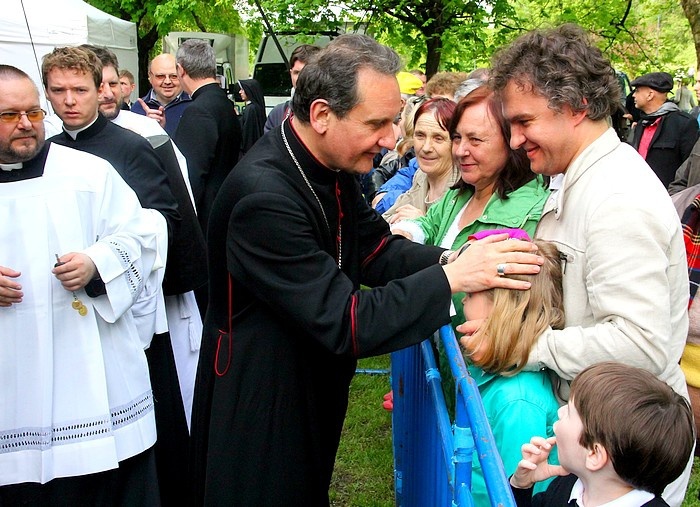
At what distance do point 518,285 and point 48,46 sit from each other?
37.7ft

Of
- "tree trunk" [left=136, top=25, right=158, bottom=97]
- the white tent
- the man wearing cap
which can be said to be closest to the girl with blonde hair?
the man wearing cap

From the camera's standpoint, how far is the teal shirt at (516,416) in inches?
78.3

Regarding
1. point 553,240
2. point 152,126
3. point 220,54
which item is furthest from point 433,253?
point 220,54

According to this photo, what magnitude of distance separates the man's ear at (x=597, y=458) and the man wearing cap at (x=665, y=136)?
22.9 ft

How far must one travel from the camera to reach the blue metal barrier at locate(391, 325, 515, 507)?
5.07 feet

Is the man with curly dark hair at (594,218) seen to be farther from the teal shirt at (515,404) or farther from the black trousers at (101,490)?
the black trousers at (101,490)

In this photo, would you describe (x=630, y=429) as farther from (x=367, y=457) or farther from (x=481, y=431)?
(x=367, y=457)

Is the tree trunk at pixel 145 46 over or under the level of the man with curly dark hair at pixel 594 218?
under

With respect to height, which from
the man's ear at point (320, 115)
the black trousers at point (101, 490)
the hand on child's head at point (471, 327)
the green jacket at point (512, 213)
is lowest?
the black trousers at point (101, 490)

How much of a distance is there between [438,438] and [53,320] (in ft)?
4.88

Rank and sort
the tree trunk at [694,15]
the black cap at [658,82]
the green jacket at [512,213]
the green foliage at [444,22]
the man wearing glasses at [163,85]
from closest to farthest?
the green jacket at [512,213], the man wearing glasses at [163,85], the black cap at [658,82], the tree trunk at [694,15], the green foliage at [444,22]

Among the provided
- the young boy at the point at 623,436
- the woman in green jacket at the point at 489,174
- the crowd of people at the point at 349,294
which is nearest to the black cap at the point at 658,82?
the crowd of people at the point at 349,294

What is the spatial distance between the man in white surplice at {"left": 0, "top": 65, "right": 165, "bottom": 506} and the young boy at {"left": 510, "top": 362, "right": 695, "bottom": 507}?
5.81 ft

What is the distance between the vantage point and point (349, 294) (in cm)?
202
